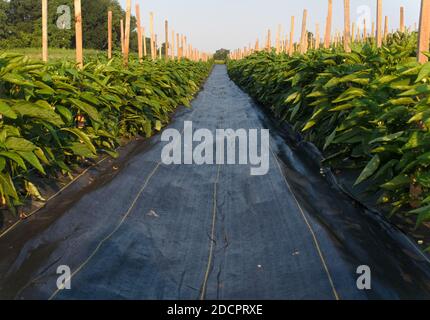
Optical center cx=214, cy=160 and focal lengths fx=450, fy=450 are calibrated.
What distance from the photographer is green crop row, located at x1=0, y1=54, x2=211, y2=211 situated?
3.09 meters

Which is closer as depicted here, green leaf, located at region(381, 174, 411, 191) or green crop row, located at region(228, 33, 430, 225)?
green crop row, located at region(228, 33, 430, 225)

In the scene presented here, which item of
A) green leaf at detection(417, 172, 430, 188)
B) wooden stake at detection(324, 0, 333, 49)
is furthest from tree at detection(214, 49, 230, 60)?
green leaf at detection(417, 172, 430, 188)

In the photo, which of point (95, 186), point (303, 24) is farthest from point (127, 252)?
point (303, 24)

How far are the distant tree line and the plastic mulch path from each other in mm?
38268

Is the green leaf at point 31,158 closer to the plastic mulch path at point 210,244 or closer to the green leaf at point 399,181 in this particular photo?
the plastic mulch path at point 210,244

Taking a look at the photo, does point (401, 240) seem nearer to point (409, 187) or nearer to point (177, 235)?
point (409, 187)

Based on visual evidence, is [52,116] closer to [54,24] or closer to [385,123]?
[385,123]

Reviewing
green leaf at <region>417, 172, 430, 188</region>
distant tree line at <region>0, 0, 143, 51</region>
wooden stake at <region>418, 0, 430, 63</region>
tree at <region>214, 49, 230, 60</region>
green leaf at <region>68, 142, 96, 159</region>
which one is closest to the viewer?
green leaf at <region>417, 172, 430, 188</region>

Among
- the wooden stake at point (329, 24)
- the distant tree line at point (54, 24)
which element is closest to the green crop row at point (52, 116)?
the wooden stake at point (329, 24)

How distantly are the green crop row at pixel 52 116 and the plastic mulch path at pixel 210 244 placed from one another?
0.43 metres

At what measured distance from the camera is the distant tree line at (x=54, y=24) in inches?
1689

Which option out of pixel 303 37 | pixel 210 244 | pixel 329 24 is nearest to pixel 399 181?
pixel 210 244

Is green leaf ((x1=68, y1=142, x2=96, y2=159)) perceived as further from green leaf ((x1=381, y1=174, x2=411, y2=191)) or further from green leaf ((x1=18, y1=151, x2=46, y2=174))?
green leaf ((x1=381, y1=174, x2=411, y2=191))

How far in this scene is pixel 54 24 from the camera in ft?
159
